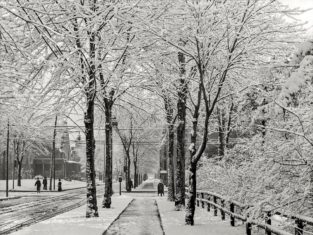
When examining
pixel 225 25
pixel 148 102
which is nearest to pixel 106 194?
pixel 148 102

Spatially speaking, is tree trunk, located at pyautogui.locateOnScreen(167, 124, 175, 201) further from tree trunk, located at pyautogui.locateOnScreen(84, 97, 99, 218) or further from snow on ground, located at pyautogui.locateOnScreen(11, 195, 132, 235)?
tree trunk, located at pyautogui.locateOnScreen(84, 97, 99, 218)

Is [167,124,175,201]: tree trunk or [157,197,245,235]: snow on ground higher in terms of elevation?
[167,124,175,201]: tree trunk

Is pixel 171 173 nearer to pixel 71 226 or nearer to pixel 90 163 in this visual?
pixel 90 163

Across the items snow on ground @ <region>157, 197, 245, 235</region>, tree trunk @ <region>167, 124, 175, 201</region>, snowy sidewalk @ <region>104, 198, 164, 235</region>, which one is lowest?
snowy sidewalk @ <region>104, 198, 164, 235</region>

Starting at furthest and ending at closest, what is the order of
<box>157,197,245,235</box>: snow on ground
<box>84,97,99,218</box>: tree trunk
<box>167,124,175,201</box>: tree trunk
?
1. <box>167,124,175,201</box>: tree trunk
2. <box>84,97,99,218</box>: tree trunk
3. <box>157,197,245,235</box>: snow on ground

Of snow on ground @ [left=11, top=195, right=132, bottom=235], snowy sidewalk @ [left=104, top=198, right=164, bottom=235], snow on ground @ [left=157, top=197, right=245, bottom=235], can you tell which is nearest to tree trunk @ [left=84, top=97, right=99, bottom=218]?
snow on ground @ [left=11, top=195, right=132, bottom=235]

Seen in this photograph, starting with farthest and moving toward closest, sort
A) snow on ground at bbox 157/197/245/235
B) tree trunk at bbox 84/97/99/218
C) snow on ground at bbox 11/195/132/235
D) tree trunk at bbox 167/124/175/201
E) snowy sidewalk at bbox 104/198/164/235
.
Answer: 1. tree trunk at bbox 167/124/175/201
2. tree trunk at bbox 84/97/99/218
3. snowy sidewalk at bbox 104/198/164/235
4. snow on ground at bbox 11/195/132/235
5. snow on ground at bbox 157/197/245/235

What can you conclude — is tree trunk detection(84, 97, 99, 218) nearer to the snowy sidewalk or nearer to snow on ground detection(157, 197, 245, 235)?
the snowy sidewalk

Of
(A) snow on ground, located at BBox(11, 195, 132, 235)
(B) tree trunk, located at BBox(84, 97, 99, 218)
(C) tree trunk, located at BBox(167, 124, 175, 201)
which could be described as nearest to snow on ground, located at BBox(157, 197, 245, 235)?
(A) snow on ground, located at BBox(11, 195, 132, 235)

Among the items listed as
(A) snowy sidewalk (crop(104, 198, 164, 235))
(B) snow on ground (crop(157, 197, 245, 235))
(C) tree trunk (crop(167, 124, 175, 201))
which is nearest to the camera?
(B) snow on ground (crop(157, 197, 245, 235))

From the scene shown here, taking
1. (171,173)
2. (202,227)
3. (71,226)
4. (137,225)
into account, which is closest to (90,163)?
(137,225)

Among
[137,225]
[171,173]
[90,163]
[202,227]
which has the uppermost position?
[90,163]

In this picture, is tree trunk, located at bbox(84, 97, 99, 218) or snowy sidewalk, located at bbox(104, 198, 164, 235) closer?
snowy sidewalk, located at bbox(104, 198, 164, 235)

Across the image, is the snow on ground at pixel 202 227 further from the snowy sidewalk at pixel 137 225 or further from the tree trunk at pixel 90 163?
the tree trunk at pixel 90 163
